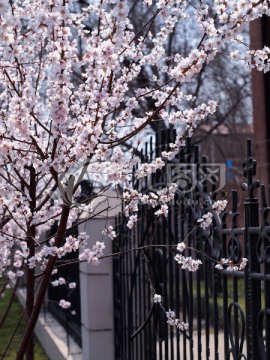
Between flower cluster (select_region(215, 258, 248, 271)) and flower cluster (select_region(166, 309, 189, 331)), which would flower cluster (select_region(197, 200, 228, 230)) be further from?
flower cluster (select_region(166, 309, 189, 331))

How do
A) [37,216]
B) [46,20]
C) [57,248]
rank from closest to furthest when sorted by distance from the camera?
[46,20] → [57,248] → [37,216]

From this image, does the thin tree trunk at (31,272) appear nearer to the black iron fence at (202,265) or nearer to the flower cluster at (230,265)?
the black iron fence at (202,265)

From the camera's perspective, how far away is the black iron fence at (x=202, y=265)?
2.97m

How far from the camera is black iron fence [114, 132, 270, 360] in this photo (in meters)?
2.97

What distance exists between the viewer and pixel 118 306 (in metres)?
5.80

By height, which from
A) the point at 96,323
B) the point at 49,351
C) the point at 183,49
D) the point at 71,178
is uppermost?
the point at 183,49

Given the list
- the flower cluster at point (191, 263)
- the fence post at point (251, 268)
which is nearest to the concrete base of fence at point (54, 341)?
the flower cluster at point (191, 263)

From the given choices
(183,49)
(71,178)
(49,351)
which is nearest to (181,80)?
(71,178)

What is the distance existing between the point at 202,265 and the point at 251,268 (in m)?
1.51

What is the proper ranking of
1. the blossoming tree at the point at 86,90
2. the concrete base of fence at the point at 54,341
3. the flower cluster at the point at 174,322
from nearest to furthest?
the blossoming tree at the point at 86,90 < the flower cluster at the point at 174,322 < the concrete base of fence at the point at 54,341

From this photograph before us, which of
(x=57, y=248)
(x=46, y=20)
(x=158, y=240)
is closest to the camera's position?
(x=46, y=20)

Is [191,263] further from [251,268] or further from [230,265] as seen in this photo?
[251,268]

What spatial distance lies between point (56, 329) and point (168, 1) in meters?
6.03

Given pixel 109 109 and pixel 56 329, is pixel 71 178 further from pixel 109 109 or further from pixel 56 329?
pixel 56 329
